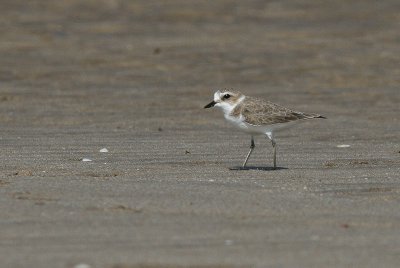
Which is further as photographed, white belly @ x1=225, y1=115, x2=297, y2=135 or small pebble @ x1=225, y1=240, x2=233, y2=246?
white belly @ x1=225, y1=115, x2=297, y2=135

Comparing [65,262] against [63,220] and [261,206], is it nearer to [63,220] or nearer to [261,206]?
[63,220]

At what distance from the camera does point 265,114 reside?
1157 cm

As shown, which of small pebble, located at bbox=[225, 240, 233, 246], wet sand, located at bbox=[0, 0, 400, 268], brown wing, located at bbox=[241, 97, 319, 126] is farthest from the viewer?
brown wing, located at bbox=[241, 97, 319, 126]

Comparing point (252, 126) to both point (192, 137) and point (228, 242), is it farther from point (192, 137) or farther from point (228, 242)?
point (228, 242)

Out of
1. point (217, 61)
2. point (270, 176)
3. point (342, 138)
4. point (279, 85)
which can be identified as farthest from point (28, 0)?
point (270, 176)

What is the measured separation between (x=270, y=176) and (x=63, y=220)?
3.00 metres

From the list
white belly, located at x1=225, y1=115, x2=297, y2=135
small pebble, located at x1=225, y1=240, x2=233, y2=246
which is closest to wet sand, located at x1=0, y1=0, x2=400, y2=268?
small pebble, located at x1=225, y1=240, x2=233, y2=246

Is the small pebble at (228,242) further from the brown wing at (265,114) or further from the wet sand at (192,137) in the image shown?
the brown wing at (265,114)

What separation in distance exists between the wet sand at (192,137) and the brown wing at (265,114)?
0.52 m

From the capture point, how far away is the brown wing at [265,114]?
11518 millimetres

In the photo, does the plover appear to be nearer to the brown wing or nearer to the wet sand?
the brown wing

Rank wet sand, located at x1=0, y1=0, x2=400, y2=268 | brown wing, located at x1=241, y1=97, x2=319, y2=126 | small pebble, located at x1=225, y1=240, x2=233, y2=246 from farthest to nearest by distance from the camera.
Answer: brown wing, located at x1=241, y1=97, x2=319, y2=126 < wet sand, located at x1=0, y1=0, x2=400, y2=268 < small pebble, located at x1=225, y1=240, x2=233, y2=246

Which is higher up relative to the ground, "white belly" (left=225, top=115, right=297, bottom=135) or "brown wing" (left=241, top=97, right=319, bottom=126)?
"brown wing" (left=241, top=97, right=319, bottom=126)

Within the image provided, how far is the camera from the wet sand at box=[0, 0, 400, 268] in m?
7.56
